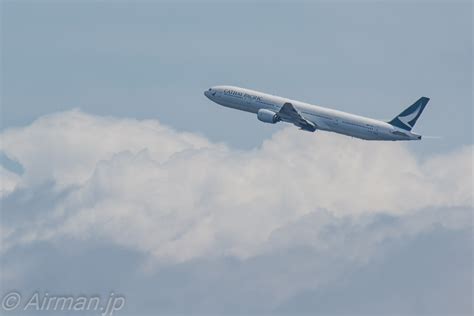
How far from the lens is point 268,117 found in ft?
542

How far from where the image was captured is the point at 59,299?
133m

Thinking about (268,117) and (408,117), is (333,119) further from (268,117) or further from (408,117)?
(408,117)

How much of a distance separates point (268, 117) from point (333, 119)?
1000 cm

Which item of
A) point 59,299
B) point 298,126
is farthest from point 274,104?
point 59,299

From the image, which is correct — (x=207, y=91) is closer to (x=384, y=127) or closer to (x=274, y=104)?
(x=274, y=104)

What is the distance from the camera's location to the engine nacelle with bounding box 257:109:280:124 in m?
165

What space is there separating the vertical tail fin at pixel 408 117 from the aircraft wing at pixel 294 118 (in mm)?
12707

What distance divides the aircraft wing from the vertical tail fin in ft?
41.7

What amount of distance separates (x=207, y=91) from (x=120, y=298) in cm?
6076

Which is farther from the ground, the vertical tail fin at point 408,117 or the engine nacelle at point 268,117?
the vertical tail fin at point 408,117

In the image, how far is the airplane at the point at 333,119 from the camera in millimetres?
162750

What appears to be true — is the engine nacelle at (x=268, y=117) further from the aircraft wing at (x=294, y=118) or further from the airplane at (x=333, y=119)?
the aircraft wing at (x=294, y=118)

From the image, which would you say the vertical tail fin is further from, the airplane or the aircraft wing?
the aircraft wing

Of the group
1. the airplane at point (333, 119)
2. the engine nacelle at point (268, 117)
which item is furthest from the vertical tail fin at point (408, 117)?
the engine nacelle at point (268, 117)
